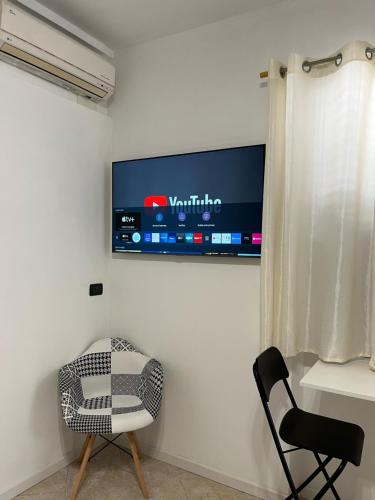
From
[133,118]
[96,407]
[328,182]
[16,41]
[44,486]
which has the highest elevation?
[16,41]

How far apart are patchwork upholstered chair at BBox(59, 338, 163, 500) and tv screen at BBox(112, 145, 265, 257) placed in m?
0.73

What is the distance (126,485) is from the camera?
96.7 inches

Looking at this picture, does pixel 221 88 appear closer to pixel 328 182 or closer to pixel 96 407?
pixel 328 182

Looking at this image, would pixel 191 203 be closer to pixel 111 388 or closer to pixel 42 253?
pixel 42 253

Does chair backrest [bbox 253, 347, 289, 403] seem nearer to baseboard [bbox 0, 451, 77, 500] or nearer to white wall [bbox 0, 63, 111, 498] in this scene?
white wall [bbox 0, 63, 111, 498]

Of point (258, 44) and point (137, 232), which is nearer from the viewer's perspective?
point (258, 44)

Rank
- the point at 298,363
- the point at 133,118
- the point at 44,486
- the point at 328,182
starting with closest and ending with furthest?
the point at 328,182 < the point at 298,363 < the point at 44,486 < the point at 133,118

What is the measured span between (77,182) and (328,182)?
1591 millimetres

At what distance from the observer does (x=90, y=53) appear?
258 cm

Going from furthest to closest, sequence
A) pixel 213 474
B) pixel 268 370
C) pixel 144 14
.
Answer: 1. pixel 213 474
2. pixel 144 14
3. pixel 268 370

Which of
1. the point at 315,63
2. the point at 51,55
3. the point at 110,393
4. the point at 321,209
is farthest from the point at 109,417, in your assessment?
the point at 315,63

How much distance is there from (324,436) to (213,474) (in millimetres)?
1035

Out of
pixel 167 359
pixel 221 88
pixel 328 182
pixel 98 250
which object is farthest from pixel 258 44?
pixel 167 359

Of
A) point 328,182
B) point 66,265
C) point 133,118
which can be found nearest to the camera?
point 328,182
